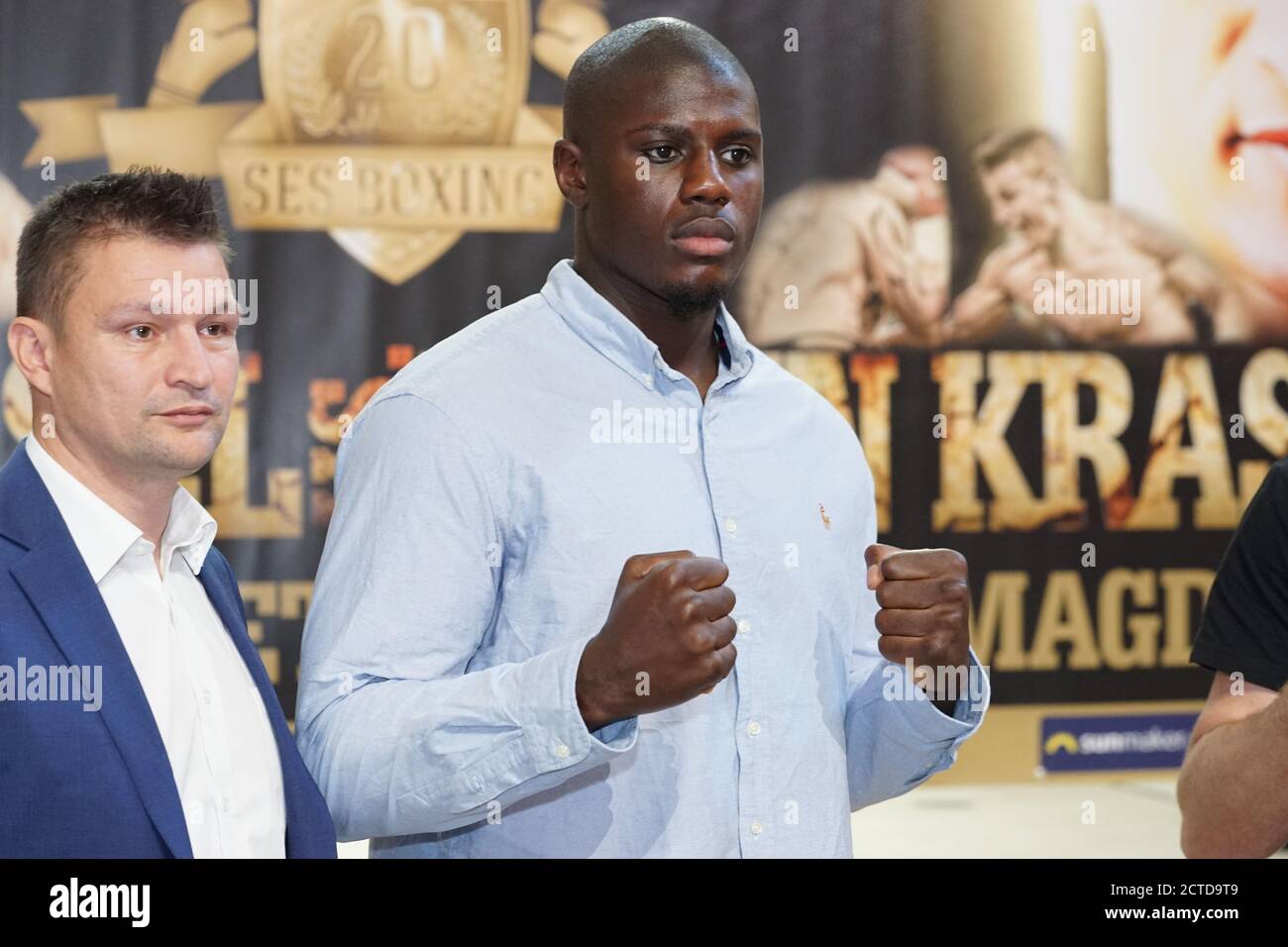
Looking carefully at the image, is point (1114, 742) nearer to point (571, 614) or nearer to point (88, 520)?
point (571, 614)

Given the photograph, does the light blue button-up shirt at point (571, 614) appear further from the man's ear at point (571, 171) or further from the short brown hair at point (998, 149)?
the short brown hair at point (998, 149)

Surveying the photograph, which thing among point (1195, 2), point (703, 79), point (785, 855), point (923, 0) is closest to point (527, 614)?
point (785, 855)

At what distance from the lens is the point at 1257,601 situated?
160 centimetres

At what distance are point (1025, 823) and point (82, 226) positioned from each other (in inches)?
146

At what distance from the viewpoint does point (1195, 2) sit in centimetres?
431

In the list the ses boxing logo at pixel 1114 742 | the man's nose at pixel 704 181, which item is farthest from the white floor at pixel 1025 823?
the man's nose at pixel 704 181

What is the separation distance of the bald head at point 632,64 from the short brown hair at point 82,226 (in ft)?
1.61

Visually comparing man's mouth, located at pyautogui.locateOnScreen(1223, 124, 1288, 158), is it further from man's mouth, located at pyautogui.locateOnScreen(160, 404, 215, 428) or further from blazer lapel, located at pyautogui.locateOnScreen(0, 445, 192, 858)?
blazer lapel, located at pyautogui.locateOnScreen(0, 445, 192, 858)

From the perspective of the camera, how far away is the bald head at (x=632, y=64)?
157 cm

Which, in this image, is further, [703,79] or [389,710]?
[703,79]

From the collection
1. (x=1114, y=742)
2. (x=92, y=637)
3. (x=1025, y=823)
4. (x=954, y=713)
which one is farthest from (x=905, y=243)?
(x=92, y=637)

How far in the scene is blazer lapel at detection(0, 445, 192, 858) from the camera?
1132 millimetres

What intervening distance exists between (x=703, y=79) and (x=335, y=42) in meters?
2.73
